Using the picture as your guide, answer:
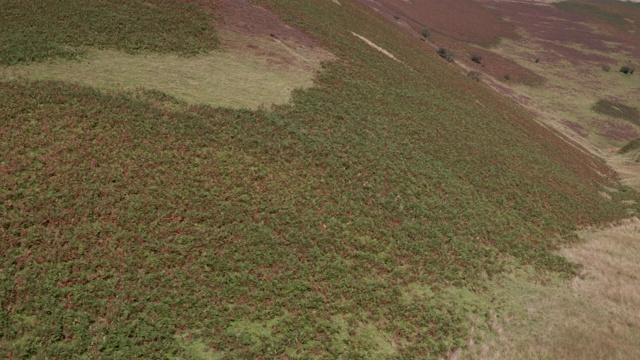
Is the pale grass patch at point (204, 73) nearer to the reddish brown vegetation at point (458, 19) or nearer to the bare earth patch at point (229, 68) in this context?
the bare earth patch at point (229, 68)

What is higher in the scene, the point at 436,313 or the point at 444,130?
the point at 444,130

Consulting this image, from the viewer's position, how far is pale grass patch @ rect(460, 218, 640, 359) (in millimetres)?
17250

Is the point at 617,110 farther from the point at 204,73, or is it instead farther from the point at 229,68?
the point at 204,73

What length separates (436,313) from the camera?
18109mm

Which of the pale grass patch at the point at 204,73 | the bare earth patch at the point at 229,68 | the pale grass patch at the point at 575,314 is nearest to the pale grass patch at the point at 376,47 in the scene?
the bare earth patch at the point at 229,68

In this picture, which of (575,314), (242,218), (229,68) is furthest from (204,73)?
(575,314)

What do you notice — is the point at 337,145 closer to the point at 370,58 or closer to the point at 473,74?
the point at 370,58

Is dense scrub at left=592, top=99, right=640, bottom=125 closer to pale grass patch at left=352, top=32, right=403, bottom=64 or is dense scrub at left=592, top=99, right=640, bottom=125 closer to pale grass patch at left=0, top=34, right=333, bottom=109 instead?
pale grass patch at left=352, top=32, right=403, bottom=64

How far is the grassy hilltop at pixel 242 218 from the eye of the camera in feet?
47.7

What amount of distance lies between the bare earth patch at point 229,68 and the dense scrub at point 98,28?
1.36 metres

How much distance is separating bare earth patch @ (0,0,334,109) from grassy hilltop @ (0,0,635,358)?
Result: 133 cm

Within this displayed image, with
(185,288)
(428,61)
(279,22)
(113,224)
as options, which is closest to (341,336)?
(185,288)

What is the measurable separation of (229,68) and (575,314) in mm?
30134

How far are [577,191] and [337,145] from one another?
79.1 feet
